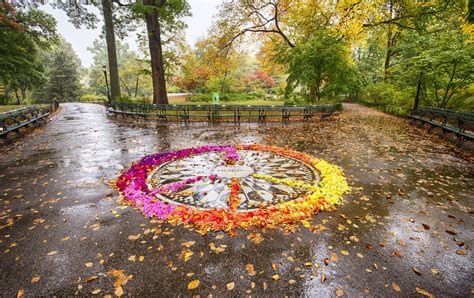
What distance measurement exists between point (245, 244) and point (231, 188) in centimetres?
168

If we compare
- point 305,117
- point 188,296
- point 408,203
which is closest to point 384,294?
point 188,296

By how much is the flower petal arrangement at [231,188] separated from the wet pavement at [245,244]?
0.22 metres

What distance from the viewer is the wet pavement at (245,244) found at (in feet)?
8.13

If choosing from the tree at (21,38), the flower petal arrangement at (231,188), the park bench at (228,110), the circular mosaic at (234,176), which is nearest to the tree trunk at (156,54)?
the park bench at (228,110)

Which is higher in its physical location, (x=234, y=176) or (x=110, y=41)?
(x=110, y=41)

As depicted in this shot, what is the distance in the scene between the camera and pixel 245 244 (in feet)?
10.1

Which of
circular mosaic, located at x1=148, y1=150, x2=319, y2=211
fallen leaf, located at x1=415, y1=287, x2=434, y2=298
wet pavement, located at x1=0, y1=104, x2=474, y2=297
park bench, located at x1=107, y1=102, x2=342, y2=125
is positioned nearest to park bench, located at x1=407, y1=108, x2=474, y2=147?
wet pavement, located at x1=0, y1=104, x2=474, y2=297

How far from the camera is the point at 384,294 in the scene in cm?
236

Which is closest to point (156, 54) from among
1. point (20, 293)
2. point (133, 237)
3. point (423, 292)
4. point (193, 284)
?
point (133, 237)

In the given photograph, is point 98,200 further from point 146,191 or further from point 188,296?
point 188,296

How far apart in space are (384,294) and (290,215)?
1.56 m

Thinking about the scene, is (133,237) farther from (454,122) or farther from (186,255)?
(454,122)

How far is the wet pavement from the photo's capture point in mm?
2477

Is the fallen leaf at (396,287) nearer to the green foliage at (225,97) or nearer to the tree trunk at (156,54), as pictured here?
the tree trunk at (156,54)
